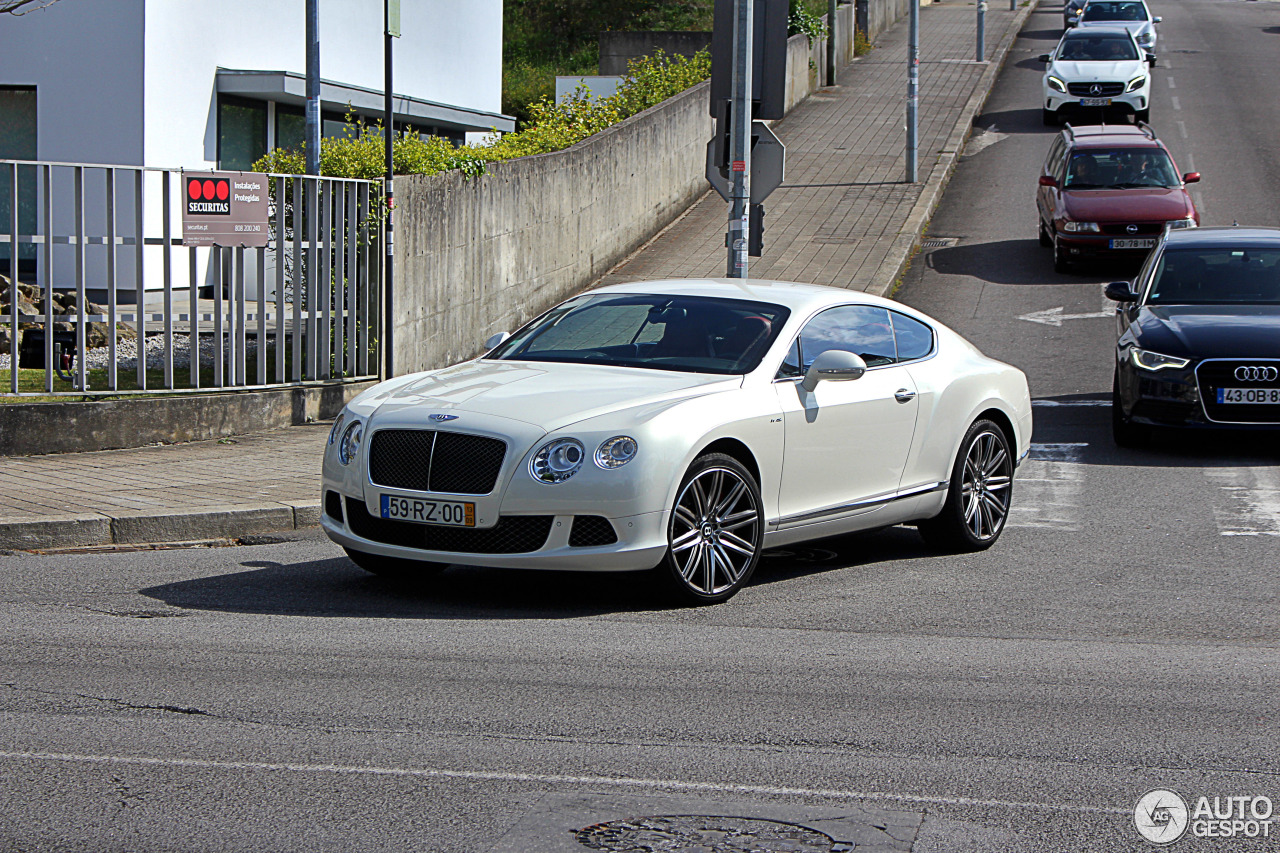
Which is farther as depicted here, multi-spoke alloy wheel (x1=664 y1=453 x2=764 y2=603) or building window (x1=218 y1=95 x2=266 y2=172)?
building window (x1=218 y1=95 x2=266 y2=172)

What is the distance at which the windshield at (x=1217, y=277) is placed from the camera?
43.2 feet

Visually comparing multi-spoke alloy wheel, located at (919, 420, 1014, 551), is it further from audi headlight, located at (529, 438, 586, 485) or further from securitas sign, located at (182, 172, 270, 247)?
securitas sign, located at (182, 172, 270, 247)

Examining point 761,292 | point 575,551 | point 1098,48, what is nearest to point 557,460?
point 575,551

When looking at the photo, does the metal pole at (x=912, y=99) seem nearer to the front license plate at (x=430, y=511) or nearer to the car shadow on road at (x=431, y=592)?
the car shadow on road at (x=431, y=592)

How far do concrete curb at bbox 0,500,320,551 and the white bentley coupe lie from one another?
1800 millimetres

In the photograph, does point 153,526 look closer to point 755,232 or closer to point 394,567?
point 394,567

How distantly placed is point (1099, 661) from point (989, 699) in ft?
2.83

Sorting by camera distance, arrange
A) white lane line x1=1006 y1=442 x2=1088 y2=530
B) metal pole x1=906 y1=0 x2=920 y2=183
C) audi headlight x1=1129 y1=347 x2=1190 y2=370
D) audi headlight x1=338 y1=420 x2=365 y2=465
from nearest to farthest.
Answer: audi headlight x1=338 y1=420 x2=365 y2=465 < white lane line x1=1006 y1=442 x2=1088 y2=530 < audi headlight x1=1129 y1=347 x2=1190 y2=370 < metal pole x1=906 y1=0 x2=920 y2=183

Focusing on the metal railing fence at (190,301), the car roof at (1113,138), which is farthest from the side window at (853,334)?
the car roof at (1113,138)

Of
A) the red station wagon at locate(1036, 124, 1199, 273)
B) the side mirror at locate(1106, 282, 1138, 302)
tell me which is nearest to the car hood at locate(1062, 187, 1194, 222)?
the red station wagon at locate(1036, 124, 1199, 273)

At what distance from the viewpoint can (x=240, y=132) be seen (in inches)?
867

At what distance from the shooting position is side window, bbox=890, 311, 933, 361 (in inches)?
341

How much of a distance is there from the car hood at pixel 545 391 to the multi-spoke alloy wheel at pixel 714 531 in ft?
1.29

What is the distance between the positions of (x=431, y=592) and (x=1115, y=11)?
44.7 meters
